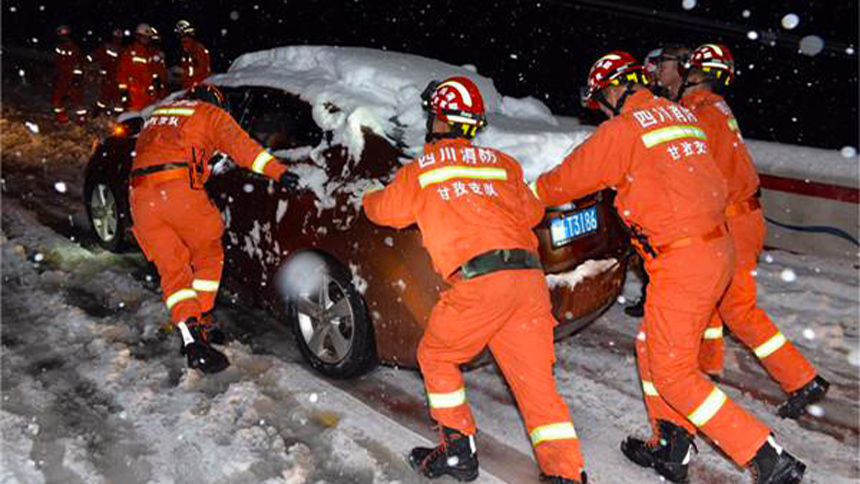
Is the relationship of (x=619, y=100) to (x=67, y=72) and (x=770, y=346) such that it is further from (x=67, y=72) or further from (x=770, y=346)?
(x=67, y=72)

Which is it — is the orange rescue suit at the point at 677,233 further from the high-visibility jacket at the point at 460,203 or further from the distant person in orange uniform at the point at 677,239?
the high-visibility jacket at the point at 460,203

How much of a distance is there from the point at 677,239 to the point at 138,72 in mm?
9075

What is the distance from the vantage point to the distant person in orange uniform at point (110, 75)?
11.2m

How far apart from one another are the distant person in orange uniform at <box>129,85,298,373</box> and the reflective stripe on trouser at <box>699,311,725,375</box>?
268 cm

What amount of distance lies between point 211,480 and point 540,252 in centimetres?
190

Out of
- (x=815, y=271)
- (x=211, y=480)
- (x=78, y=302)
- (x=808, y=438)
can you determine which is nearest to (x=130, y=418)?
(x=211, y=480)

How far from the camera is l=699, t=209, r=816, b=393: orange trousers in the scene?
3.88m

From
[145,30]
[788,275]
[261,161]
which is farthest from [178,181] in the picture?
[145,30]

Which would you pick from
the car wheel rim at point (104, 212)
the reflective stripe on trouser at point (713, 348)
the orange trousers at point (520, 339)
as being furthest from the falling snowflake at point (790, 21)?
the orange trousers at point (520, 339)

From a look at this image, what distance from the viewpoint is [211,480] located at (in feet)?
10.5

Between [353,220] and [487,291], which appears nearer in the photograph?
[487,291]

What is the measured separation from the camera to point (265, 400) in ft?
12.7

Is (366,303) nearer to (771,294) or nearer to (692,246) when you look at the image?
(692,246)

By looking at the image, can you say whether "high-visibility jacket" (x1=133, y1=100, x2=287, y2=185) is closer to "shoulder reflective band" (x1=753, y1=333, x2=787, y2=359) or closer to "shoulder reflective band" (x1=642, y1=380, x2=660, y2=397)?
"shoulder reflective band" (x1=642, y1=380, x2=660, y2=397)
